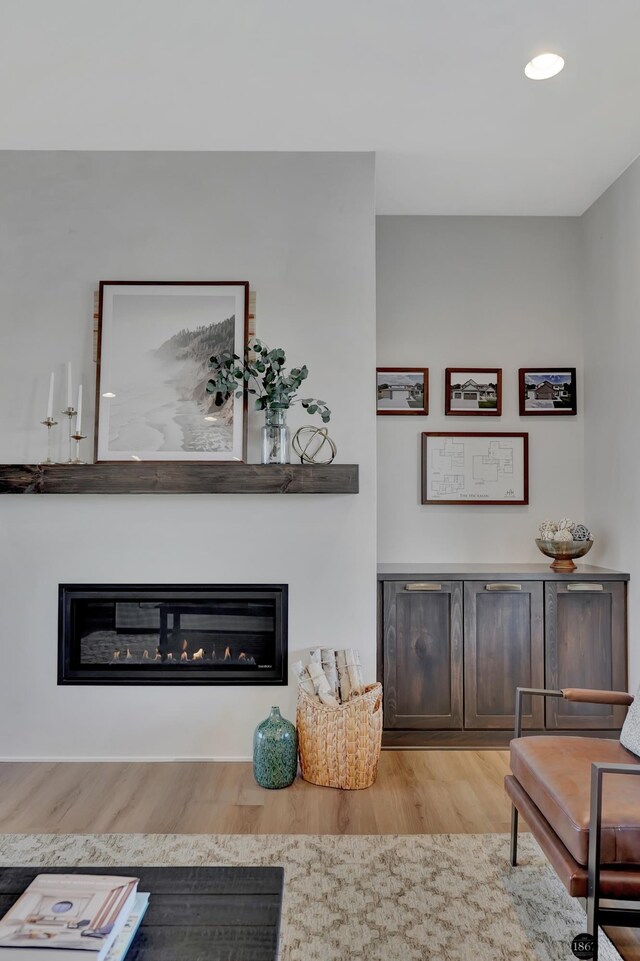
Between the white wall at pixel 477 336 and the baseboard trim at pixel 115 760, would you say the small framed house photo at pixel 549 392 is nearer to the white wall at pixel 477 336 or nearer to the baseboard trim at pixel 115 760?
the white wall at pixel 477 336

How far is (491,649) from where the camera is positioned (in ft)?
10.8

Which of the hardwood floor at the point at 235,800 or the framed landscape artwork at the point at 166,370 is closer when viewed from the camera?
the hardwood floor at the point at 235,800

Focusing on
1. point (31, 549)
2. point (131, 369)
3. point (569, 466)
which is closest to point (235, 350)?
point (131, 369)

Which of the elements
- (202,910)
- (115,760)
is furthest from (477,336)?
(202,910)

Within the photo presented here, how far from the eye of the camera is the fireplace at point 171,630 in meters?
3.16

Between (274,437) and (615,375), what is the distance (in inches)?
74.6

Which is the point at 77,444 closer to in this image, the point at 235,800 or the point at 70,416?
the point at 70,416

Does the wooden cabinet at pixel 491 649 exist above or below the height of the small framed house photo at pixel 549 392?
below

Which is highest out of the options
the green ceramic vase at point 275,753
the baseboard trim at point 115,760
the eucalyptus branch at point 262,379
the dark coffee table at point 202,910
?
the eucalyptus branch at point 262,379

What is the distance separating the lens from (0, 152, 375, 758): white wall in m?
3.13

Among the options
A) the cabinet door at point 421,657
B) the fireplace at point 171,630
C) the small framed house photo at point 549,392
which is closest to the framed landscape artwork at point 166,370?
the fireplace at point 171,630

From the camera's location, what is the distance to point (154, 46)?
2.46 m

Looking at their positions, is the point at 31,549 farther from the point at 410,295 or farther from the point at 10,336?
the point at 410,295

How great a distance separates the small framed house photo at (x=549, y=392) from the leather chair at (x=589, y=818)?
2.32m
